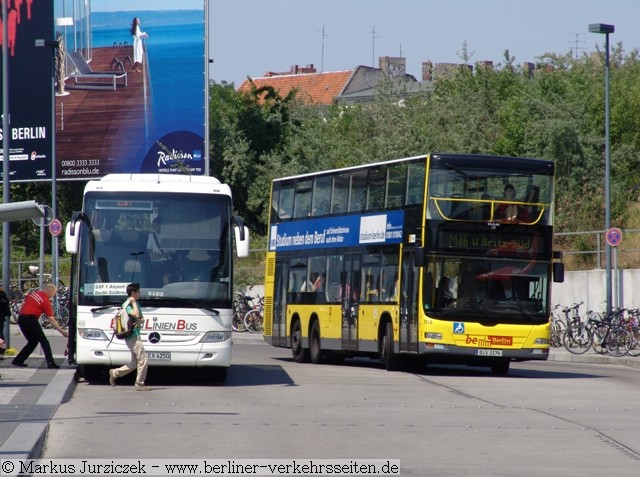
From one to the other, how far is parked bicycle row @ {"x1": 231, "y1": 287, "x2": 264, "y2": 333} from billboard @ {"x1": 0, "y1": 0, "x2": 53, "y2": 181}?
7.54 metres

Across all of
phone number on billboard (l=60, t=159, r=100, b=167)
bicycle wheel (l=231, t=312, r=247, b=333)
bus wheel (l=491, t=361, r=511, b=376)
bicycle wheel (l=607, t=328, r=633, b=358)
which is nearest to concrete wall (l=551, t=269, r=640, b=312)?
bicycle wheel (l=607, t=328, r=633, b=358)

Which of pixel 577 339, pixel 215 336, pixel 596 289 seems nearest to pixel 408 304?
pixel 215 336

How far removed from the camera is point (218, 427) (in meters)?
14.5

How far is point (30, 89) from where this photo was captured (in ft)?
146

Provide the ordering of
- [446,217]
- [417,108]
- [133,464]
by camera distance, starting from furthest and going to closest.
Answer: [417,108] < [446,217] < [133,464]

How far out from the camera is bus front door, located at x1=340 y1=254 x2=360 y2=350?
27.0 metres

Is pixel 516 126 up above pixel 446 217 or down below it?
above

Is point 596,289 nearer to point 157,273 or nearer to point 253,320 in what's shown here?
point 253,320

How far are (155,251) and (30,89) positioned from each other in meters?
25.4

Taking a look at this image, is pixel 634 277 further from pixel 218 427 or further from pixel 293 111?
pixel 293 111

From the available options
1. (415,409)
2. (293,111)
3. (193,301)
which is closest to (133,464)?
(415,409)

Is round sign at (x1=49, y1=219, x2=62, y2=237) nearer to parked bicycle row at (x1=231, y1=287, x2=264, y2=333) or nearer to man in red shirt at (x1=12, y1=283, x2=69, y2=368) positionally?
parked bicycle row at (x1=231, y1=287, x2=264, y2=333)

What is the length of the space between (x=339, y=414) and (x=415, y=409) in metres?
1.32

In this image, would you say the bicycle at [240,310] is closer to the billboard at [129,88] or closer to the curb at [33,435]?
the billboard at [129,88]
